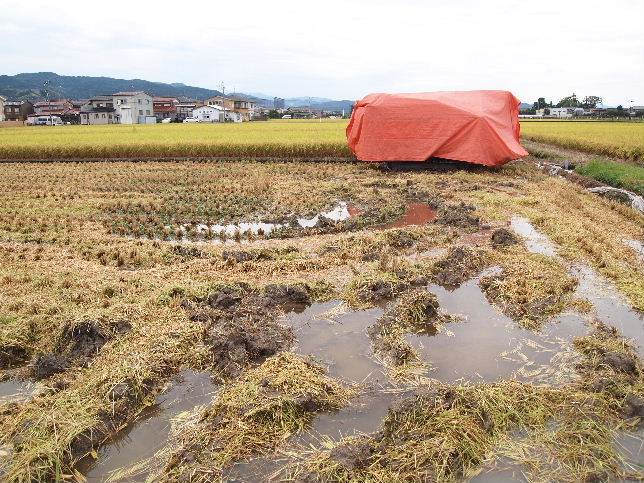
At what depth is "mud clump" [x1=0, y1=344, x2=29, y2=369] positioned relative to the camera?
4.48 meters

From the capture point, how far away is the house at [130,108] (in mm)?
63812

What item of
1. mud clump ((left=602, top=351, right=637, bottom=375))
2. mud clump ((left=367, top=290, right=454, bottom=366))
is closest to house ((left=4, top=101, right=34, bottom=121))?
mud clump ((left=367, top=290, right=454, bottom=366))

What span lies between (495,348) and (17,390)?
4360mm

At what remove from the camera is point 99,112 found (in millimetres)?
A: 61312

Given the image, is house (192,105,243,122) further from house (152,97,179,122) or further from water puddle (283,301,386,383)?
water puddle (283,301,386,383)

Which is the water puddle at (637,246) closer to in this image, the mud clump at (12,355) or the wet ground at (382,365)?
the wet ground at (382,365)

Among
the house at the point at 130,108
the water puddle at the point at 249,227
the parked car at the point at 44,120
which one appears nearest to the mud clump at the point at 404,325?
the water puddle at the point at 249,227

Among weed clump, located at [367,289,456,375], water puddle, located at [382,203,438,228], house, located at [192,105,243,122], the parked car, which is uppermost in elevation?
house, located at [192,105,243,122]

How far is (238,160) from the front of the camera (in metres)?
18.9

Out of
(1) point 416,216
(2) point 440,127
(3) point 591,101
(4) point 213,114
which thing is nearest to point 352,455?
(1) point 416,216

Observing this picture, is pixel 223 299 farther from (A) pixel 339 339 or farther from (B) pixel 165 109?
(B) pixel 165 109

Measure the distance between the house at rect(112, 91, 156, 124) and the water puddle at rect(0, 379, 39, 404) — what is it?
63573 mm

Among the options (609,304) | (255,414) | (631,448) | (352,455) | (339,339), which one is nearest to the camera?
(352,455)

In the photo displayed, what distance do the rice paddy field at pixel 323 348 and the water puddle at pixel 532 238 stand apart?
0.04 m
